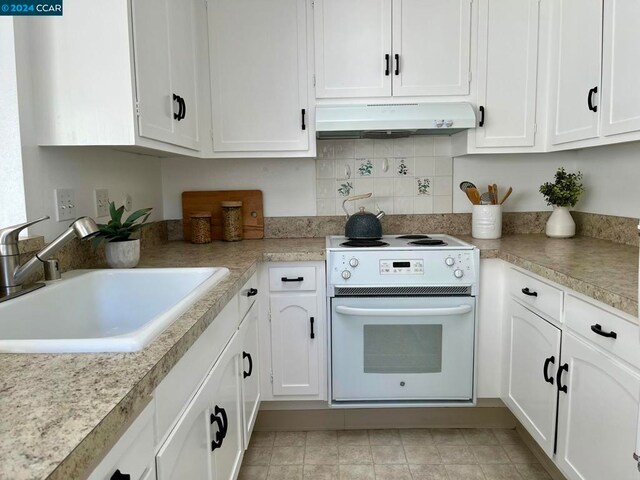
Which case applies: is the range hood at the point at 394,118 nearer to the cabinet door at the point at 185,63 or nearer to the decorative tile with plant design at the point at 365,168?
the decorative tile with plant design at the point at 365,168

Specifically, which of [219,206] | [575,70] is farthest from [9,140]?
[575,70]

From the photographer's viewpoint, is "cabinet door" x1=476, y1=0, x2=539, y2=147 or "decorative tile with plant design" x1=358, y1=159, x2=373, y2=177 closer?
"cabinet door" x1=476, y1=0, x2=539, y2=147

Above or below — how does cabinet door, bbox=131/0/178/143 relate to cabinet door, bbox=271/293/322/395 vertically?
above

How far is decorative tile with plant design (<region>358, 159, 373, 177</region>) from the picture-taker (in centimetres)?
261

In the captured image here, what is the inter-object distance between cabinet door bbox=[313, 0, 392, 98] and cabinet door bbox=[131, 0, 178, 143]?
0.77 m

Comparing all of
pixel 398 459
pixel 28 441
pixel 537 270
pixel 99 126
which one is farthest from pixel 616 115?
pixel 28 441

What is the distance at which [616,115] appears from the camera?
1.72 m

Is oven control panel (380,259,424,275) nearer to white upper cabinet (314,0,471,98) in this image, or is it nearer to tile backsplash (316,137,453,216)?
tile backsplash (316,137,453,216)

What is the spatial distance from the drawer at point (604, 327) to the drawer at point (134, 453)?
111cm

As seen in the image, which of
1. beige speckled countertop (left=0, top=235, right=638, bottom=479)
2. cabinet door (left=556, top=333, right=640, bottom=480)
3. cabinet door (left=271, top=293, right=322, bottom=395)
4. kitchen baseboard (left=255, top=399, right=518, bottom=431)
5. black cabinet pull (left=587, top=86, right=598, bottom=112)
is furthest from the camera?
kitchen baseboard (left=255, top=399, right=518, bottom=431)

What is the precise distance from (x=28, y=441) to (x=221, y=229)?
2068 mm

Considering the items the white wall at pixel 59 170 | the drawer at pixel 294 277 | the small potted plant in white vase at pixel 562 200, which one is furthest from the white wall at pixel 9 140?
the small potted plant in white vase at pixel 562 200

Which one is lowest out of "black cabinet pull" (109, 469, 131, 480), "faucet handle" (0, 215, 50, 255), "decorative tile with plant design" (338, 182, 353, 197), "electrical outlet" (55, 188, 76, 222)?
"black cabinet pull" (109, 469, 131, 480)

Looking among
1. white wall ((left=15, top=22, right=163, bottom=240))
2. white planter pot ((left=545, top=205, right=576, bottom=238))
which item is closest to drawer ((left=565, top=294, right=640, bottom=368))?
white planter pot ((left=545, top=205, right=576, bottom=238))
